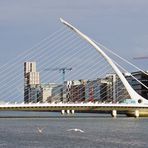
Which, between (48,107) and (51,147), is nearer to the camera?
(51,147)

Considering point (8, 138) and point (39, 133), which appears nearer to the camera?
point (8, 138)

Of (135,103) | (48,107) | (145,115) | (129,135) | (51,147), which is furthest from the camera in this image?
(145,115)

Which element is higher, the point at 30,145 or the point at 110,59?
the point at 110,59

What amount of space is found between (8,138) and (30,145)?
30.8 feet

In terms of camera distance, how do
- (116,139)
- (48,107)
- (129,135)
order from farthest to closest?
(48,107) → (129,135) → (116,139)

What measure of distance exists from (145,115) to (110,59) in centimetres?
1852

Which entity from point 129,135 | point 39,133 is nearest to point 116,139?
point 129,135

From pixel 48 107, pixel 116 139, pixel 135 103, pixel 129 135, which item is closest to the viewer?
pixel 116 139

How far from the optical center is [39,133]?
79625 millimetres

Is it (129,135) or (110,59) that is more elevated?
(110,59)

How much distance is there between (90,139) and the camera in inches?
2766

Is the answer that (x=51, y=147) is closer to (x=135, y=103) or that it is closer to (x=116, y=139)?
(x=116, y=139)

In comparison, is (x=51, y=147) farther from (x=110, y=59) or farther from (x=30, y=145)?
(x=110, y=59)

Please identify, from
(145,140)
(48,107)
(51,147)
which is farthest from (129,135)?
(48,107)
